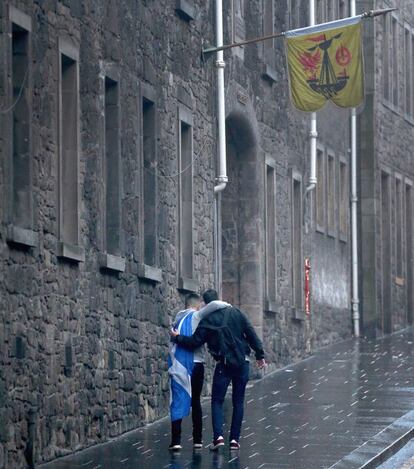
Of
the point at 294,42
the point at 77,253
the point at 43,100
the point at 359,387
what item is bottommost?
the point at 359,387

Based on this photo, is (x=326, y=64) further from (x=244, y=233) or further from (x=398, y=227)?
(x=398, y=227)

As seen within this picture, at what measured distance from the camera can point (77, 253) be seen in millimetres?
17922

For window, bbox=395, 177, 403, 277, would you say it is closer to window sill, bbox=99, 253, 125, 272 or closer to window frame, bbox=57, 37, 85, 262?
window sill, bbox=99, 253, 125, 272

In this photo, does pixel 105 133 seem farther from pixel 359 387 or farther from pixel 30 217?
pixel 359 387

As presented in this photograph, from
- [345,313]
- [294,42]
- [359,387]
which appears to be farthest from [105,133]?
[345,313]

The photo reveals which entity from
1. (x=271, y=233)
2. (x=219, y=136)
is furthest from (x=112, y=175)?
(x=271, y=233)

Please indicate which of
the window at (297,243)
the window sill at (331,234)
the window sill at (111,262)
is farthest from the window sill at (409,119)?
the window sill at (111,262)

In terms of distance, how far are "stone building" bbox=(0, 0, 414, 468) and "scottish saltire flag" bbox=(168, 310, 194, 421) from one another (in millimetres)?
973

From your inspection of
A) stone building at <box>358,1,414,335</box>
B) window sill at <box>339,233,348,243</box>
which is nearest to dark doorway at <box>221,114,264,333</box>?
window sill at <box>339,233,348,243</box>

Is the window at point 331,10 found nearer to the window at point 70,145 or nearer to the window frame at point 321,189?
the window frame at point 321,189

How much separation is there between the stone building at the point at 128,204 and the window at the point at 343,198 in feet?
8.99

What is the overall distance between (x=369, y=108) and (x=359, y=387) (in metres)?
12.8

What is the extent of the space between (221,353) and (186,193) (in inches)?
234

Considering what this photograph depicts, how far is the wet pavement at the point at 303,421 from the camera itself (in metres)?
16.9
